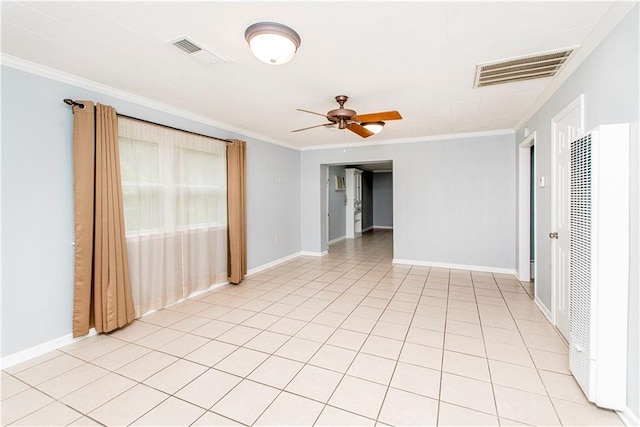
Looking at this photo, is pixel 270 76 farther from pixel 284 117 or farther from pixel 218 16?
pixel 284 117

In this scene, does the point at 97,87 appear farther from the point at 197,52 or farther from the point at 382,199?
the point at 382,199

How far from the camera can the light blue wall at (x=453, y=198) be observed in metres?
4.98

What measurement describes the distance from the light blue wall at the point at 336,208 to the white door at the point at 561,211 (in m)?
5.43

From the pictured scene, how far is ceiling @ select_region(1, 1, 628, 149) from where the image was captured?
1.78 m

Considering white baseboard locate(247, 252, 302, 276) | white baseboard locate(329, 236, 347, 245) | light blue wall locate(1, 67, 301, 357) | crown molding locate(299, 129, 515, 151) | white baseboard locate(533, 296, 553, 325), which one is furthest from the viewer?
white baseboard locate(329, 236, 347, 245)

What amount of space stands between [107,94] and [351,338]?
354 centimetres

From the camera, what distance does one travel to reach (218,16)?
5.99 feet

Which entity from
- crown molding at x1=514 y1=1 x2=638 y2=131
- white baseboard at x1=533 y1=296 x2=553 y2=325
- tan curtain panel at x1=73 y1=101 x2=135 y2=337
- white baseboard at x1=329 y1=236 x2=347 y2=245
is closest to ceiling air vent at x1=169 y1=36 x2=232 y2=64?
tan curtain panel at x1=73 y1=101 x2=135 y2=337

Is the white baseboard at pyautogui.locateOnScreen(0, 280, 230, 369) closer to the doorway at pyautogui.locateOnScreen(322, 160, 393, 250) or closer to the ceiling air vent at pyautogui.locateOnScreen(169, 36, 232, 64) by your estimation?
the ceiling air vent at pyautogui.locateOnScreen(169, 36, 232, 64)

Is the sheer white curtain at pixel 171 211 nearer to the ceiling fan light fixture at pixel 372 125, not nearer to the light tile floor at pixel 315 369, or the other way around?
the light tile floor at pixel 315 369

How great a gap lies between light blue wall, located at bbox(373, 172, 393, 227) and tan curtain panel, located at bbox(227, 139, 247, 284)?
320 inches

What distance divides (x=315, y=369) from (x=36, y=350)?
8.07 ft

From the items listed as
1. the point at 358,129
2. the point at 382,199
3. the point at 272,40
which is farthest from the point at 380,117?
the point at 382,199

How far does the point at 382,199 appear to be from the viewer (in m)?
11.8
